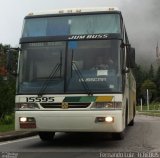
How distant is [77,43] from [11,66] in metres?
1.86

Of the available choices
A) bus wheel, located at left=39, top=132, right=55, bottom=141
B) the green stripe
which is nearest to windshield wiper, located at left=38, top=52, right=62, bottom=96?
the green stripe

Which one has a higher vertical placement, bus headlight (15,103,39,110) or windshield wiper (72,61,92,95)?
windshield wiper (72,61,92,95)

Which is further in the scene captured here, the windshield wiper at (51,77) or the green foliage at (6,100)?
the green foliage at (6,100)

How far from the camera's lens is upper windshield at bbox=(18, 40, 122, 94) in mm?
13781

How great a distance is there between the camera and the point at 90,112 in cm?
1353

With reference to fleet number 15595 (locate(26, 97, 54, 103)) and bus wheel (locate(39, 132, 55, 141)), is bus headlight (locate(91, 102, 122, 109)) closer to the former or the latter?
fleet number 15595 (locate(26, 97, 54, 103))

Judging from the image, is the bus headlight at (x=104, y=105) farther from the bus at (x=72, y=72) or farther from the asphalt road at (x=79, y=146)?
the asphalt road at (x=79, y=146)

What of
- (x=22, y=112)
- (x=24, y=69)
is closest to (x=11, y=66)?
(x=24, y=69)

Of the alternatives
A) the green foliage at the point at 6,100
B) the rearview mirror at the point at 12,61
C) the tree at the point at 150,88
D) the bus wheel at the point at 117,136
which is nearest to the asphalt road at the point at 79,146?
the bus wheel at the point at 117,136

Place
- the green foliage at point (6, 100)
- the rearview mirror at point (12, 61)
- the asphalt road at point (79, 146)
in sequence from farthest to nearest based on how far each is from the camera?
the green foliage at point (6, 100), the rearview mirror at point (12, 61), the asphalt road at point (79, 146)

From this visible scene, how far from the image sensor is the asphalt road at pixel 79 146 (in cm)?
1271

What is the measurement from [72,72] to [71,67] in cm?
14

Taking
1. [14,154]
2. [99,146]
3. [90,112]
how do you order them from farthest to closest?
[99,146] < [90,112] < [14,154]

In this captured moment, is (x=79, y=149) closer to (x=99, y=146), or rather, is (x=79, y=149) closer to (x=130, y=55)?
(x=99, y=146)
